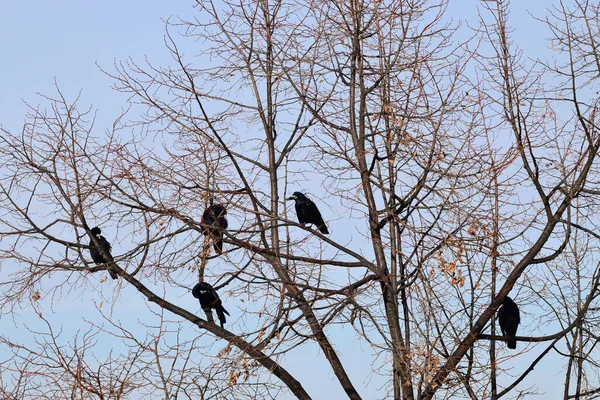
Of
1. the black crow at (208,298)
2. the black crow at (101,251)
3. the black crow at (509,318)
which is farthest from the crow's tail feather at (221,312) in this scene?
the black crow at (509,318)

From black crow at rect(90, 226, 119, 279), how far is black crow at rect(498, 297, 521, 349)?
179 inches

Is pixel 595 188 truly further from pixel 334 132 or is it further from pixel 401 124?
pixel 334 132

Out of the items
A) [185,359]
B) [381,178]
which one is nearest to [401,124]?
[381,178]

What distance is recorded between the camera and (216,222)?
879 cm

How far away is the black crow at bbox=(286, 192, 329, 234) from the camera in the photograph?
974 cm

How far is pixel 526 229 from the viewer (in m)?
9.09

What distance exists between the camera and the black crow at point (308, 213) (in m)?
9.74

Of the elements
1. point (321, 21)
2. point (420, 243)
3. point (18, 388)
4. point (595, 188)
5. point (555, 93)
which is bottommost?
point (18, 388)

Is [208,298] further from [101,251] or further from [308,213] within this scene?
[308,213]

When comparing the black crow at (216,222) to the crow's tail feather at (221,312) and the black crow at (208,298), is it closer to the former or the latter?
the black crow at (208,298)

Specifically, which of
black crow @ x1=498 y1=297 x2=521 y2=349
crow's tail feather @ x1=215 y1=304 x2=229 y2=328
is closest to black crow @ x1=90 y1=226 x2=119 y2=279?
crow's tail feather @ x1=215 y1=304 x2=229 y2=328

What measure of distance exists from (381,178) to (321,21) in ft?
6.52

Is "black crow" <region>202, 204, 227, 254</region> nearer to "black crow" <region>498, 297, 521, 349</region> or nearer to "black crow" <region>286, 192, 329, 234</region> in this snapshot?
"black crow" <region>286, 192, 329, 234</region>

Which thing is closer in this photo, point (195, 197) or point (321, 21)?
point (195, 197)
